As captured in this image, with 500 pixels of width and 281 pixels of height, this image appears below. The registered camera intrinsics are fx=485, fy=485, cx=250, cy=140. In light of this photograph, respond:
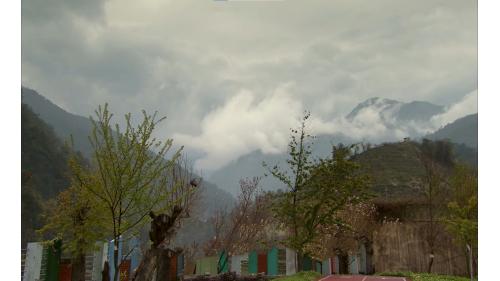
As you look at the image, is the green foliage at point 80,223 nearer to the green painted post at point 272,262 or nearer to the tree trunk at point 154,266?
the tree trunk at point 154,266

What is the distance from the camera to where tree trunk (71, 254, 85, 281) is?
2297 cm

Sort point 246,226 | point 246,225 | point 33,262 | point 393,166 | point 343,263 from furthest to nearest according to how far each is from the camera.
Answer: point 393,166, point 246,225, point 246,226, point 343,263, point 33,262

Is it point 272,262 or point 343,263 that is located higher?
point 272,262

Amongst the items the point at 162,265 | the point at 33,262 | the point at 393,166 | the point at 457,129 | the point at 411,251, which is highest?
the point at 457,129

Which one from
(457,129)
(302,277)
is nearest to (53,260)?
(302,277)

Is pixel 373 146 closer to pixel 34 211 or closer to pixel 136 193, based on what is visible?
pixel 34 211

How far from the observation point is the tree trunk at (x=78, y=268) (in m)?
23.0

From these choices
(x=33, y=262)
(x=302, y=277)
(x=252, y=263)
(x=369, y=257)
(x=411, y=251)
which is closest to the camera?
(x=33, y=262)

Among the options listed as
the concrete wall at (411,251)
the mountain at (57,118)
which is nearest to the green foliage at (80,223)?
the concrete wall at (411,251)

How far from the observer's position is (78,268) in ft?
76.1

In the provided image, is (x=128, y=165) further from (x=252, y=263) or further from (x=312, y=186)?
(x=252, y=263)

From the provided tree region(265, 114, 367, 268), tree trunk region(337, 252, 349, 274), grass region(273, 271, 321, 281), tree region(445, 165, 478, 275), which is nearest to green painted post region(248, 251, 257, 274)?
tree region(265, 114, 367, 268)

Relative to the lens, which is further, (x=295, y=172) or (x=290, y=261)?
(x=290, y=261)

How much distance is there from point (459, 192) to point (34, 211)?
177 feet
